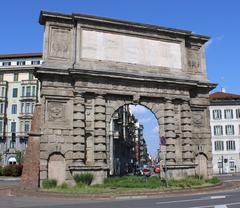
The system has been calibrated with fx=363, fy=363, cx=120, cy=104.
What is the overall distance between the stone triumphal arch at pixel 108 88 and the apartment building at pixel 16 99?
45.5 m

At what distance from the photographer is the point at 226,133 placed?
225 feet

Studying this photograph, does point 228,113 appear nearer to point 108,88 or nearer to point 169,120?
point 169,120

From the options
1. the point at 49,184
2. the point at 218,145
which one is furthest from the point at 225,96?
the point at 49,184

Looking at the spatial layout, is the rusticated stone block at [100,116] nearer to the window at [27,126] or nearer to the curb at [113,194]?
the curb at [113,194]

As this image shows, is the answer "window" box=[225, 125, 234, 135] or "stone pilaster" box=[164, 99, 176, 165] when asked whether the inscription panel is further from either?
"window" box=[225, 125, 234, 135]

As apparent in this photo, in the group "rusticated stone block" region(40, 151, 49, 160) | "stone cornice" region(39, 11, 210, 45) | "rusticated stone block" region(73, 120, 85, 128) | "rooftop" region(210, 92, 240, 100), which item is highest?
"rooftop" region(210, 92, 240, 100)

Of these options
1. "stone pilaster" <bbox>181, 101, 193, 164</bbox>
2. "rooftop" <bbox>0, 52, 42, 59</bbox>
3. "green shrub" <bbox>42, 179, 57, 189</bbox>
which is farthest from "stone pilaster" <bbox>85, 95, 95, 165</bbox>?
"rooftop" <bbox>0, 52, 42, 59</bbox>

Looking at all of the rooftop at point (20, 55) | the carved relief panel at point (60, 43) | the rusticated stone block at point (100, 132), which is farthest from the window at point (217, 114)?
the carved relief panel at point (60, 43)

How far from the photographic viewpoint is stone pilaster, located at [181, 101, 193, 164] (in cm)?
2902

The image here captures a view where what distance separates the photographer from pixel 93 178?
2564 cm

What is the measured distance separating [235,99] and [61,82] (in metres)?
50.4

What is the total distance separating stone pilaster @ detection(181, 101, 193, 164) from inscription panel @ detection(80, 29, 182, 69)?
12.1 feet

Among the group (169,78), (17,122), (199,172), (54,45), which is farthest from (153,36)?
(17,122)

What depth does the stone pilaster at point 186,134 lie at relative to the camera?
95.2 feet
